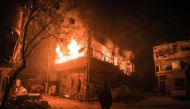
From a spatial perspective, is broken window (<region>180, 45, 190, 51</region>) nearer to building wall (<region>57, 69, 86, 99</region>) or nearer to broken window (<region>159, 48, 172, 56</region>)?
broken window (<region>159, 48, 172, 56</region>)

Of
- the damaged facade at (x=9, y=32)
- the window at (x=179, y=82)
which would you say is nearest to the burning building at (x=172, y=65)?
the window at (x=179, y=82)

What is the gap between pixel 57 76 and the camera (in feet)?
101

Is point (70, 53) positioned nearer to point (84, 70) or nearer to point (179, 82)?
Answer: point (84, 70)

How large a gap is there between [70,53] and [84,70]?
5.64 m

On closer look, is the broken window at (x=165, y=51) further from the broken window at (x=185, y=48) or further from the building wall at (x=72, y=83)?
the building wall at (x=72, y=83)

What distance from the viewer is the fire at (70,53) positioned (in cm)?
2728

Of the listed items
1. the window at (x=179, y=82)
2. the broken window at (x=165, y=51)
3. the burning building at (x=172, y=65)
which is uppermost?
the broken window at (x=165, y=51)

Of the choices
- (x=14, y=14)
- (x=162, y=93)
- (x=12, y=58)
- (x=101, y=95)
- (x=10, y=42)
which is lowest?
(x=162, y=93)

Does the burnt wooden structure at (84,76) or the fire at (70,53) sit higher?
the fire at (70,53)

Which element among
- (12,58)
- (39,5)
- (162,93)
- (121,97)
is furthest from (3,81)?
(162,93)

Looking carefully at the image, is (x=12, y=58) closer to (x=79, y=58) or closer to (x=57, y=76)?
(x=79, y=58)

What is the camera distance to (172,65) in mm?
37938

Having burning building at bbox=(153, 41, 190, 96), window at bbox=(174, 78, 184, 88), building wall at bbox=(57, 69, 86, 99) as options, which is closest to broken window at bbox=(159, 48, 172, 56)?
burning building at bbox=(153, 41, 190, 96)

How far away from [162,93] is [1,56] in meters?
31.0
